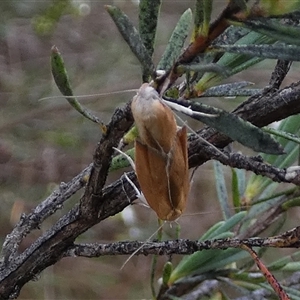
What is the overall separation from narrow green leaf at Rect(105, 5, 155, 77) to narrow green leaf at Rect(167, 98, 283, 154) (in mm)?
49

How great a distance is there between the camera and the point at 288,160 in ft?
2.67

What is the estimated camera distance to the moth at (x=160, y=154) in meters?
0.35

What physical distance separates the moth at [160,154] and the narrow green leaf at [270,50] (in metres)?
0.06

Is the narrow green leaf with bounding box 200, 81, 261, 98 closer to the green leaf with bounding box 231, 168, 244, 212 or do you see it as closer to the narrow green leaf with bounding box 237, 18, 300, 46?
the narrow green leaf with bounding box 237, 18, 300, 46

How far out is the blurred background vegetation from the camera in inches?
71.7

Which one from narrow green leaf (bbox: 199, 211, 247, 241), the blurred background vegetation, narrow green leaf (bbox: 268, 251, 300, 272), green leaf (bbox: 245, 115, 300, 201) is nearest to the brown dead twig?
green leaf (bbox: 245, 115, 300, 201)

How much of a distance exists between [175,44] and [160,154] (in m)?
0.12

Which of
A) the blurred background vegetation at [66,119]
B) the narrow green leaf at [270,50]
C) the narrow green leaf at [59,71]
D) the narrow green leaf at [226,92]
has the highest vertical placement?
the narrow green leaf at [270,50]

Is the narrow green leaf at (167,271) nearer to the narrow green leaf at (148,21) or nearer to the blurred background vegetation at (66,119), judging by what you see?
the narrow green leaf at (148,21)

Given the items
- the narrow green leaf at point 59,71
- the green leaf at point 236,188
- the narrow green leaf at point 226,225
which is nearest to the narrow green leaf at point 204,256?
the narrow green leaf at point 226,225

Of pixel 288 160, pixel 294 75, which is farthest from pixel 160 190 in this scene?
pixel 294 75

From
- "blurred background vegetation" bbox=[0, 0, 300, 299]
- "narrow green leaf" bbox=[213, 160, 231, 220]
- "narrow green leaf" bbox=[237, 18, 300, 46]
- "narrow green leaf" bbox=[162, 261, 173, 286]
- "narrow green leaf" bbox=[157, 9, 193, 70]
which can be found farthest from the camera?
"blurred background vegetation" bbox=[0, 0, 300, 299]

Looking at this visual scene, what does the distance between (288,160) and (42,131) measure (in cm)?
127

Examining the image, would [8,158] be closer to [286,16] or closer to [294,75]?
[294,75]
